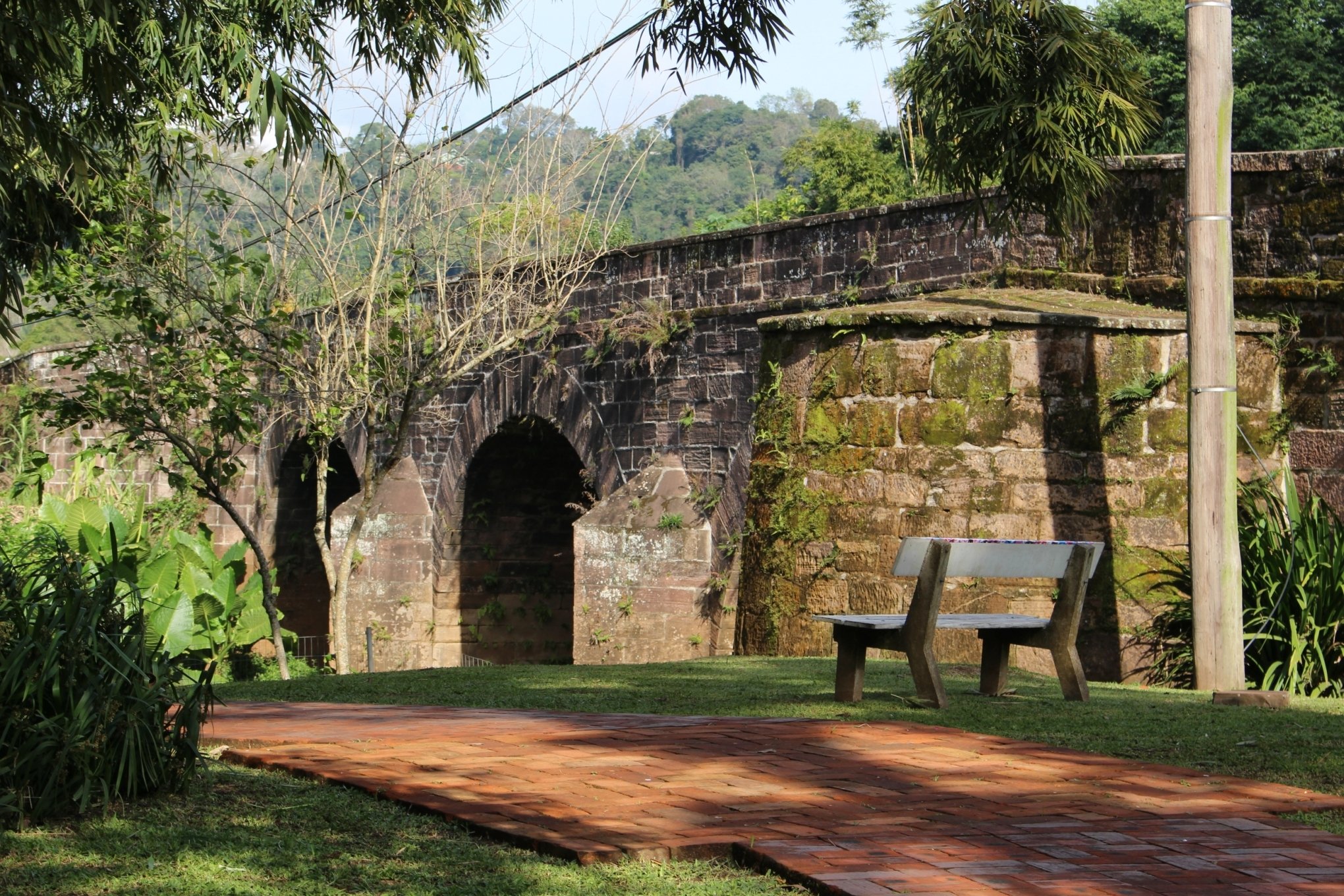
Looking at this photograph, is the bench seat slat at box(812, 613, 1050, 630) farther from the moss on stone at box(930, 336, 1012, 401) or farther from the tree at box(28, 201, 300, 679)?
the tree at box(28, 201, 300, 679)

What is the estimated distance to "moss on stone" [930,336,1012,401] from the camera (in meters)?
9.41

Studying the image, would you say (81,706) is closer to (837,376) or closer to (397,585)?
(837,376)

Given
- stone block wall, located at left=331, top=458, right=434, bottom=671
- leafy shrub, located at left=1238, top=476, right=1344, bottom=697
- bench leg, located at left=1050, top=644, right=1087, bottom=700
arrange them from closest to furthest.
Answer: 1. bench leg, located at left=1050, top=644, right=1087, bottom=700
2. leafy shrub, located at left=1238, top=476, right=1344, bottom=697
3. stone block wall, located at left=331, top=458, right=434, bottom=671

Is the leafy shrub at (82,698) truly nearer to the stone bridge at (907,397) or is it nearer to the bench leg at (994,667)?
the bench leg at (994,667)

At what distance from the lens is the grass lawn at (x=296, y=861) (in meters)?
3.35

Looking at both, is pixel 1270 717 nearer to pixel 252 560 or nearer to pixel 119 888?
pixel 119 888

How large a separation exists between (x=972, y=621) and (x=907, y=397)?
295 cm

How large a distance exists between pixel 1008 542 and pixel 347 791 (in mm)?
3064

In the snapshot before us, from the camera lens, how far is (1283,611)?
8.48 meters

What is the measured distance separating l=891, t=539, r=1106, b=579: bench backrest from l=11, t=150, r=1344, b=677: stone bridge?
108 inches

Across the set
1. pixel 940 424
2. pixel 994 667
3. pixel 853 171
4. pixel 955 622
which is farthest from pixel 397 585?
pixel 853 171

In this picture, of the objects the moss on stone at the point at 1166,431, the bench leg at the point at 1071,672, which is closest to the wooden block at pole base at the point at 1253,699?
the bench leg at the point at 1071,672

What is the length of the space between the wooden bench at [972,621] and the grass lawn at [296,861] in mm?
2821

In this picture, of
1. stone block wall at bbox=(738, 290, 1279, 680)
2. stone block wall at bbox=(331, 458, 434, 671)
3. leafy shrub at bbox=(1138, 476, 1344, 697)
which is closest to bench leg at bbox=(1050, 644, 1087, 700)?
leafy shrub at bbox=(1138, 476, 1344, 697)
